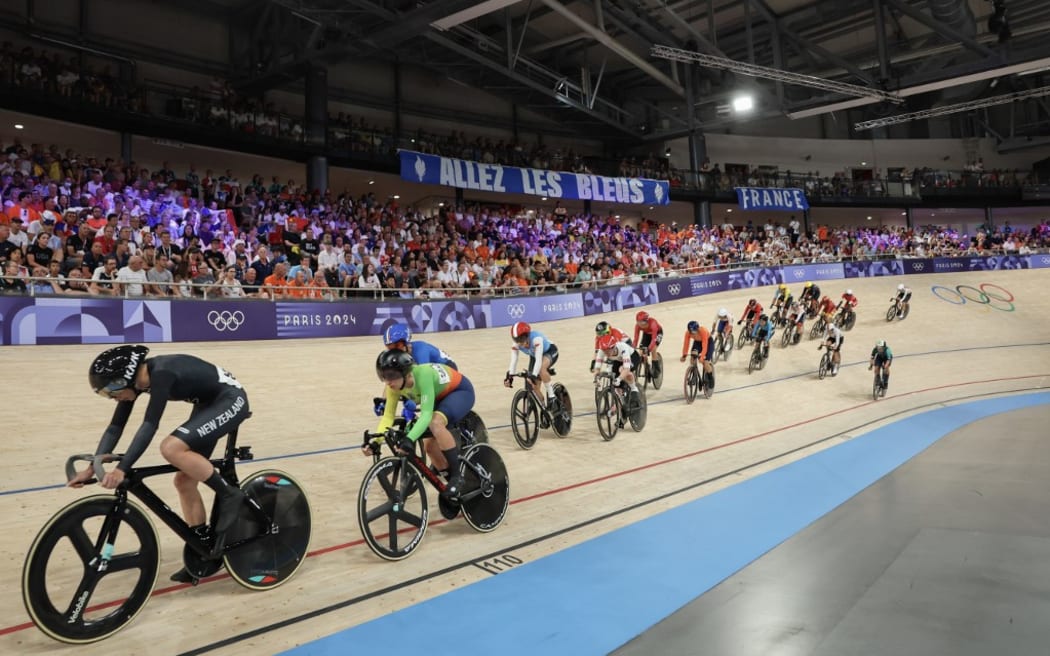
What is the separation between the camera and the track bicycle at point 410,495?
3.83m

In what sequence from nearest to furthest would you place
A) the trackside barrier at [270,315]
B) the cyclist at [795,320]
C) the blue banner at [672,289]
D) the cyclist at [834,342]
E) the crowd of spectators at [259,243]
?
the trackside barrier at [270,315] < the crowd of spectators at [259,243] < the cyclist at [834,342] < the cyclist at [795,320] < the blue banner at [672,289]

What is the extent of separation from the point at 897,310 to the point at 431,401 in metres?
17.9

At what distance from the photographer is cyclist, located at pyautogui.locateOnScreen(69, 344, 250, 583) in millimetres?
2871

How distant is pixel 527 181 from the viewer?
2189cm

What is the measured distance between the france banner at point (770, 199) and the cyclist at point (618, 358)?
74.4 feet

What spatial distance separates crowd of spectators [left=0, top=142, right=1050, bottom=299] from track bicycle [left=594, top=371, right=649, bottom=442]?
4.97 metres

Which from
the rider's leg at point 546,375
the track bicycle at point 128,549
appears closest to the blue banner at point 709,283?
the rider's leg at point 546,375

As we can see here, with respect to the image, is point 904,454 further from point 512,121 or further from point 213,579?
point 512,121

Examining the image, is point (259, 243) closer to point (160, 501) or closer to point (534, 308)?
point (534, 308)

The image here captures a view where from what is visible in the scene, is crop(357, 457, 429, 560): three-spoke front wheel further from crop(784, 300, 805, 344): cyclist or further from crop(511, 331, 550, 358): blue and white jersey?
crop(784, 300, 805, 344): cyclist

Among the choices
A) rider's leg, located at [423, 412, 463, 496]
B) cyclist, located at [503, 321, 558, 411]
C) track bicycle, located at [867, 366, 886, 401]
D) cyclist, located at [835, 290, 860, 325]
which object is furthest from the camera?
cyclist, located at [835, 290, 860, 325]

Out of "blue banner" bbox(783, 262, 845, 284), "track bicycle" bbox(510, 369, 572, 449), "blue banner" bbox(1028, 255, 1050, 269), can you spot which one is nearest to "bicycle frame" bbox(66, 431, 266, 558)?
"track bicycle" bbox(510, 369, 572, 449)

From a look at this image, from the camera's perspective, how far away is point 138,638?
3041 millimetres

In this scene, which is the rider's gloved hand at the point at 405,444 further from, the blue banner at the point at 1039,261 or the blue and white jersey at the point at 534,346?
the blue banner at the point at 1039,261
